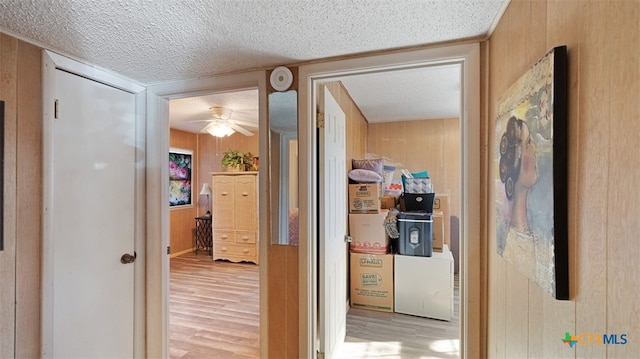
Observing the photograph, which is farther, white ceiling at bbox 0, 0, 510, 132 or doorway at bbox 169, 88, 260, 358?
doorway at bbox 169, 88, 260, 358

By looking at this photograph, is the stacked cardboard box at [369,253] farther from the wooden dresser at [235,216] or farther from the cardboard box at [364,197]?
the wooden dresser at [235,216]

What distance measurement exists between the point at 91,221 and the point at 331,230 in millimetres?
1495

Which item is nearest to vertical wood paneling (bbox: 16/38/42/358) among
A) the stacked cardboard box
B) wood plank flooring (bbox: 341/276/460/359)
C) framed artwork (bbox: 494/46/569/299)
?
wood plank flooring (bbox: 341/276/460/359)

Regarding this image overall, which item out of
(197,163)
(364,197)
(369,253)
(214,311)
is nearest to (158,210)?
(214,311)

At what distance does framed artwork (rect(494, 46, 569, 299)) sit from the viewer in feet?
2.24

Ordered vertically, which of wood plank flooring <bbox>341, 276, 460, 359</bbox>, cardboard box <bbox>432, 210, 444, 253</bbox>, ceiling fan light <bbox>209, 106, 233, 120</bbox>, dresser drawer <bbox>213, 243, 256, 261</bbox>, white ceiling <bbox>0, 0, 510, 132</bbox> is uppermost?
ceiling fan light <bbox>209, 106, 233, 120</bbox>

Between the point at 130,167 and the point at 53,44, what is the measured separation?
786 millimetres

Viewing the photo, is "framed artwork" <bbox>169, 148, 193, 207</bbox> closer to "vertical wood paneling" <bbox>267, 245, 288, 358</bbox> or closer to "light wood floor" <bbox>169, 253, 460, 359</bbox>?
"light wood floor" <bbox>169, 253, 460, 359</bbox>

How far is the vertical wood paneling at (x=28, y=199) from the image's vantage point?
4.47 ft

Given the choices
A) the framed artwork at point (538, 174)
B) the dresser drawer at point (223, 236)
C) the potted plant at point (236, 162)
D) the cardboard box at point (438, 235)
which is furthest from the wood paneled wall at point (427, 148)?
the framed artwork at point (538, 174)

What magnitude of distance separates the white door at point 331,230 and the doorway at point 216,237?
2.28 feet

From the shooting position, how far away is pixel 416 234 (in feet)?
9.70

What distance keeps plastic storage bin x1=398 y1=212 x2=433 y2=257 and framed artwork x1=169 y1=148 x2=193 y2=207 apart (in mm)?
3997

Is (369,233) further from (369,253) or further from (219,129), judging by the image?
(219,129)
